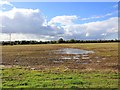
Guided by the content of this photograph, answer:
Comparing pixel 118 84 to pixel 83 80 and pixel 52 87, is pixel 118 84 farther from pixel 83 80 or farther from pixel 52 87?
pixel 52 87

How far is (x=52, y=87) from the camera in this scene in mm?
11656

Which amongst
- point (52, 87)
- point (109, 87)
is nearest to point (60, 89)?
point (52, 87)

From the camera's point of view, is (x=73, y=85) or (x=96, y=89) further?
(x=73, y=85)

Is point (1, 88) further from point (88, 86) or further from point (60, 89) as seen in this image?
point (88, 86)

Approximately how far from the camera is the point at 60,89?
11.2m

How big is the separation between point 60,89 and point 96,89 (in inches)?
61.7

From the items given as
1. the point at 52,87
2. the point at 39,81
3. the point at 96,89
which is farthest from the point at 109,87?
the point at 39,81

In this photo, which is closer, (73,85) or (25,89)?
(25,89)

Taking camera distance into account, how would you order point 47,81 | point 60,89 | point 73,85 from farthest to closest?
point 47,81, point 73,85, point 60,89

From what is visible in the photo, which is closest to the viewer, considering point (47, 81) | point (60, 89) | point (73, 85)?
point (60, 89)

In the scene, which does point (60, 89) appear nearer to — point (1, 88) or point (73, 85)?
point (73, 85)

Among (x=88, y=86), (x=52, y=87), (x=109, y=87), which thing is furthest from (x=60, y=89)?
(x=109, y=87)

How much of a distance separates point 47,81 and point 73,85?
160 centimetres

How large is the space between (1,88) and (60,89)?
2.61 meters
